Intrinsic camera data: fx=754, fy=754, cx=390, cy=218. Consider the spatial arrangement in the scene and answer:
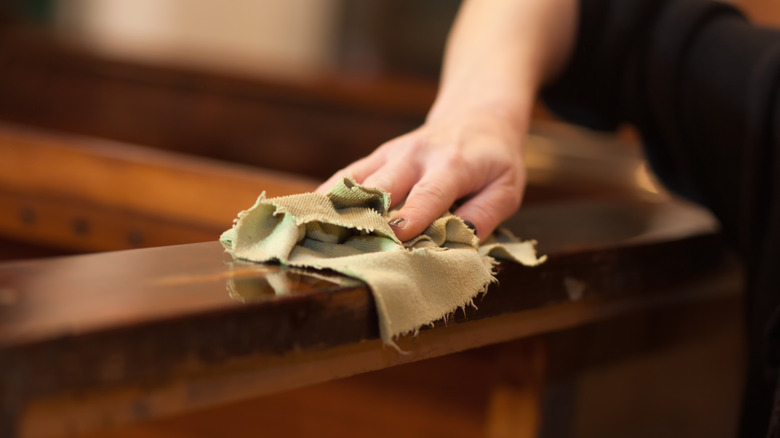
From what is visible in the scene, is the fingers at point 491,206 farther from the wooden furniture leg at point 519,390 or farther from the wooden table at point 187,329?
the wooden furniture leg at point 519,390

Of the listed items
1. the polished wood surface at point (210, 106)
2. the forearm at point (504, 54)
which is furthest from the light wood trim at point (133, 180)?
the polished wood surface at point (210, 106)

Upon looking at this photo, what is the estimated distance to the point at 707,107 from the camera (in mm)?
653

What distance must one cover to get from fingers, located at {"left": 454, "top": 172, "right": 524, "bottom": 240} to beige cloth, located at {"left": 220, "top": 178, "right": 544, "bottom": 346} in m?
0.05

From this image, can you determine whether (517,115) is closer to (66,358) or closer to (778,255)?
(778,255)

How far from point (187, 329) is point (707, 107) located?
530 millimetres

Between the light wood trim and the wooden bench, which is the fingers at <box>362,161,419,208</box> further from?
the light wood trim

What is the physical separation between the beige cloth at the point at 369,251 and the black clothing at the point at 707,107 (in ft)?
0.87

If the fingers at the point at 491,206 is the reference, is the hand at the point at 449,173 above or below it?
above

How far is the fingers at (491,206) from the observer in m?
0.46

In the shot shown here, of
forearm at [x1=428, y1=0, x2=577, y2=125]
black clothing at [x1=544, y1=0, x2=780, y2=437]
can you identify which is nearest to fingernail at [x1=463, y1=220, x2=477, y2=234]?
forearm at [x1=428, y1=0, x2=577, y2=125]

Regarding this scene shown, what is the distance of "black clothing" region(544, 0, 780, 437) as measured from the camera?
0.59m

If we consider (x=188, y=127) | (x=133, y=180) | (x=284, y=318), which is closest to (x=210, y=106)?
(x=188, y=127)

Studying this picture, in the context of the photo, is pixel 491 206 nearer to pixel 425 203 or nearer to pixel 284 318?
pixel 425 203

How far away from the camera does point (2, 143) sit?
0.84 m
